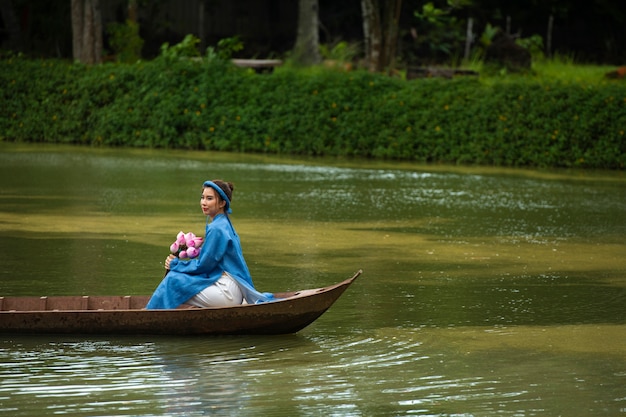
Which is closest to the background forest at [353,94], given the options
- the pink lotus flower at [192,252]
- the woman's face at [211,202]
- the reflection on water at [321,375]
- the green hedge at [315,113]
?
the green hedge at [315,113]

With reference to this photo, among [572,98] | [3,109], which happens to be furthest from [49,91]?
[572,98]

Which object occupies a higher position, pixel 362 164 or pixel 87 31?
pixel 87 31

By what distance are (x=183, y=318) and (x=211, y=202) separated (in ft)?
3.04

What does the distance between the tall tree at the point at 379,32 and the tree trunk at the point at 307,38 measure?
51.5 inches

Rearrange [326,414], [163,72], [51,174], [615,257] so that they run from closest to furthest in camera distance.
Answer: [326,414] < [615,257] < [51,174] < [163,72]

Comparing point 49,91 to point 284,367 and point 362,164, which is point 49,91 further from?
point 284,367

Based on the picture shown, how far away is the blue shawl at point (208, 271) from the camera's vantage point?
27.3 ft

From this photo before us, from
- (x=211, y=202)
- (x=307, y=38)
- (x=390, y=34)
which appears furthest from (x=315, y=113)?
(x=211, y=202)

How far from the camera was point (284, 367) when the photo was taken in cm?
770

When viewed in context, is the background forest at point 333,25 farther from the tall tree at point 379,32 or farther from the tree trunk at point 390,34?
the tall tree at point 379,32

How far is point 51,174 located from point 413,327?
12.5 meters

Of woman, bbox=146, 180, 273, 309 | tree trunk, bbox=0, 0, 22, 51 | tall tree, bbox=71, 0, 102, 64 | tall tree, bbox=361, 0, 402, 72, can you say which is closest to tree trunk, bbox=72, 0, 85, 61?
tall tree, bbox=71, 0, 102, 64

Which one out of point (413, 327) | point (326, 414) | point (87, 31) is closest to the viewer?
point (326, 414)

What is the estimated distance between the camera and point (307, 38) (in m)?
29.1
